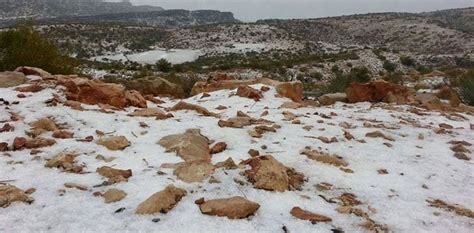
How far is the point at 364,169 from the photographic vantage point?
5.72 metres

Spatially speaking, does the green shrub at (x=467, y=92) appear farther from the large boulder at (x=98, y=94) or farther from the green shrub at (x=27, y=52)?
the green shrub at (x=27, y=52)

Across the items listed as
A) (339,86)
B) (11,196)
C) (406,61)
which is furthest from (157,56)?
(11,196)

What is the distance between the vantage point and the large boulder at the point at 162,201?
13.4ft

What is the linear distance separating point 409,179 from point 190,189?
2.81 metres

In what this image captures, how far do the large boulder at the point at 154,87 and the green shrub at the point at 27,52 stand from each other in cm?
218

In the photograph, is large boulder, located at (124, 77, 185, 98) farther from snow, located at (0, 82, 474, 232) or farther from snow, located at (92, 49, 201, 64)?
snow, located at (92, 49, 201, 64)

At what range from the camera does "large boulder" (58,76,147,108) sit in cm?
820

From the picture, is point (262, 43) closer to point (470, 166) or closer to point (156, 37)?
point (156, 37)

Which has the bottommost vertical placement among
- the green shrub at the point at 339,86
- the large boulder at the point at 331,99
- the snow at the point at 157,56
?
the snow at the point at 157,56

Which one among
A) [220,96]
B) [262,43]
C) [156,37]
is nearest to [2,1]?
[156,37]

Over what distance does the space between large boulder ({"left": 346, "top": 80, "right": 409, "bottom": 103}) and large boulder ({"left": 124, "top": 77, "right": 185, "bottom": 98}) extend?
5.01 m

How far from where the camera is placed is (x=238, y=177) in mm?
4957

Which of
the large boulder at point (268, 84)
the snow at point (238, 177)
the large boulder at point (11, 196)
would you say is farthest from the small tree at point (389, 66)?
the large boulder at point (11, 196)

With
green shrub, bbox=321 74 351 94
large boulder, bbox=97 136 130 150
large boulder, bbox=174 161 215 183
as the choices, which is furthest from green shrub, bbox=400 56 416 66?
large boulder, bbox=174 161 215 183
